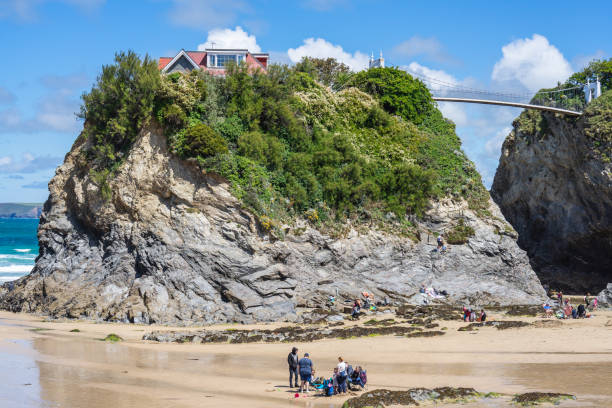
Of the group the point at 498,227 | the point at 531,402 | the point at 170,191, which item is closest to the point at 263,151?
the point at 170,191

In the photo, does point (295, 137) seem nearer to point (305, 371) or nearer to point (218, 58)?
point (218, 58)

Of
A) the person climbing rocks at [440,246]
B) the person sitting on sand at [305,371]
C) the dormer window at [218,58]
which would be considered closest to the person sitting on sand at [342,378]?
the person sitting on sand at [305,371]

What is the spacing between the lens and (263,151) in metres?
34.6

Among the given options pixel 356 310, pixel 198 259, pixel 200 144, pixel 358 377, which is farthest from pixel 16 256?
pixel 358 377

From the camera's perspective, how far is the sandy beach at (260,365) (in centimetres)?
1527

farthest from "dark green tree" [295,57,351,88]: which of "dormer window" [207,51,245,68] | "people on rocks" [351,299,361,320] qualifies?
"people on rocks" [351,299,361,320]

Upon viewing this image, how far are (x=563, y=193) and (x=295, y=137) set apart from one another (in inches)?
750

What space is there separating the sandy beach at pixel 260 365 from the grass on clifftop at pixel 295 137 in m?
10.5

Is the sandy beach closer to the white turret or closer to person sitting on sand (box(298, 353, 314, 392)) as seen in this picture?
person sitting on sand (box(298, 353, 314, 392))

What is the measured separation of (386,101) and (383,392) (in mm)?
30848

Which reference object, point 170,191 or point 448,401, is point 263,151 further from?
point 448,401

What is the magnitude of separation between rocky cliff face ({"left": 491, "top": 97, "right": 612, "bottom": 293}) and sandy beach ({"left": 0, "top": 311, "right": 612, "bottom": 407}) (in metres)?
14.1

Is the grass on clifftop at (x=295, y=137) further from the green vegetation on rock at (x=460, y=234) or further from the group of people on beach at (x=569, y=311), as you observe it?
the group of people on beach at (x=569, y=311)

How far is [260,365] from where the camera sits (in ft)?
66.2
